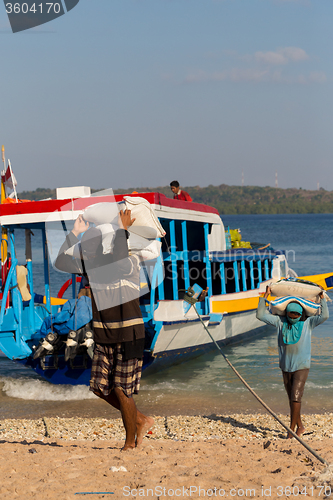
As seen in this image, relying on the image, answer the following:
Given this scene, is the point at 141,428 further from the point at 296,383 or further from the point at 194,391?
the point at 194,391

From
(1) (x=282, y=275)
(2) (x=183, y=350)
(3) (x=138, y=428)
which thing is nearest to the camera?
(3) (x=138, y=428)

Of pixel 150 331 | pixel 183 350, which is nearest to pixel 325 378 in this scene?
pixel 183 350

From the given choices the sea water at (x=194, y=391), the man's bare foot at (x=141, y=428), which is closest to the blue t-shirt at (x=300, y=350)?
the man's bare foot at (x=141, y=428)

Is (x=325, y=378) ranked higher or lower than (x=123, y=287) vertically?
lower

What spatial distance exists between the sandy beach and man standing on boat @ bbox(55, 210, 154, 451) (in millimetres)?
480

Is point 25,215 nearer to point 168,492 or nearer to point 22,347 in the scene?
point 22,347

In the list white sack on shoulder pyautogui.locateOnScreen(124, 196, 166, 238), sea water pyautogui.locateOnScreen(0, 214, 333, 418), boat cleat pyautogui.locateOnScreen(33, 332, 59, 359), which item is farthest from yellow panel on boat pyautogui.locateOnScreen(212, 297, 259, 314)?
white sack on shoulder pyautogui.locateOnScreen(124, 196, 166, 238)

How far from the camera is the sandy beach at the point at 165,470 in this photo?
11.7ft

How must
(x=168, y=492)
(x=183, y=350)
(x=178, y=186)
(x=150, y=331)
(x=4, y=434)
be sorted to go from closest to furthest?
(x=168, y=492), (x=4, y=434), (x=150, y=331), (x=183, y=350), (x=178, y=186)

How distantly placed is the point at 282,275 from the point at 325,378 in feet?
22.7

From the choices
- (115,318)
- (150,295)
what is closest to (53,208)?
(150,295)

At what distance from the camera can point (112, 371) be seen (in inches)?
164

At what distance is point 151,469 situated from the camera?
401 centimetres

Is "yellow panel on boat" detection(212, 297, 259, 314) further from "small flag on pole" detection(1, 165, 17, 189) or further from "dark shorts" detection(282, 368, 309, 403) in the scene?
"dark shorts" detection(282, 368, 309, 403)
